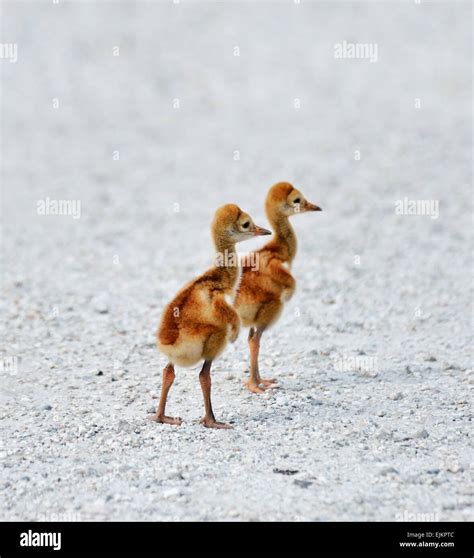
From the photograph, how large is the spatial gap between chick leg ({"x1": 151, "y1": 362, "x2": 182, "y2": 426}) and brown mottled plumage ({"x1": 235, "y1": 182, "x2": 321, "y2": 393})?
2.92 feet

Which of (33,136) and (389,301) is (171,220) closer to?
(389,301)

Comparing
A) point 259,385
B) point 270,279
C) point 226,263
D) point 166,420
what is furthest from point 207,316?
point 259,385

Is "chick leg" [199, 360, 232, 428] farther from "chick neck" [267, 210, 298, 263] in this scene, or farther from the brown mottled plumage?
"chick neck" [267, 210, 298, 263]

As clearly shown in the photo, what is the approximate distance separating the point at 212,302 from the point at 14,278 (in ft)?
16.8

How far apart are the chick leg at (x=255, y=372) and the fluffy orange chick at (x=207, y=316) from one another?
888 mm

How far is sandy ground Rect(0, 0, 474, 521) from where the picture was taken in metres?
6.34

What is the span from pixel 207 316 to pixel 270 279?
1110 millimetres

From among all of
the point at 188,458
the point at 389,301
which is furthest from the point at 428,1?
the point at 188,458

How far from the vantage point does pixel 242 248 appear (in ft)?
41.6

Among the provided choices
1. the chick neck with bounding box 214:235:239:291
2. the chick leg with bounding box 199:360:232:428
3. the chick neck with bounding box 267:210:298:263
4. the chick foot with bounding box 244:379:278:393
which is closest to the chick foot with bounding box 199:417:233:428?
the chick leg with bounding box 199:360:232:428
